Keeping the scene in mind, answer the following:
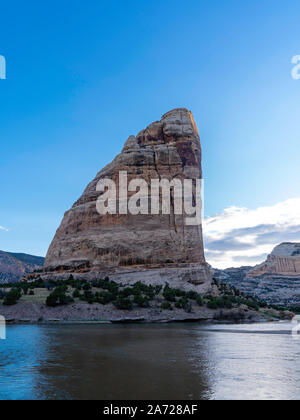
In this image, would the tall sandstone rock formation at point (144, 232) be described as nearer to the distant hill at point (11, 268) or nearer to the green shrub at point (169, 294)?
the green shrub at point (169, 294)

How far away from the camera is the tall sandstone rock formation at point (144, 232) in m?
52.4

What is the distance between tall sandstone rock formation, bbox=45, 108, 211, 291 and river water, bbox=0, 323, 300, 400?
32.2 meters

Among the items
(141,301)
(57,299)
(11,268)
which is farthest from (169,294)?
(11,268)

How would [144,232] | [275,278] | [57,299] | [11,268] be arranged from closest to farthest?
1. [57,299]
2. [144,232]
3. [11,268]
4. [275,278]

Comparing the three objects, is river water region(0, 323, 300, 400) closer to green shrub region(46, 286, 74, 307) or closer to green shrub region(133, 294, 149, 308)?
green shrub region(46, 286, 74, 307)

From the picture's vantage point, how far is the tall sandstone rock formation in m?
52.4

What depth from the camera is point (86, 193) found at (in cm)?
6744

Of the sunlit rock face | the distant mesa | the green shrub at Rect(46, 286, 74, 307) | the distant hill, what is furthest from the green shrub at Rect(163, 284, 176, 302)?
the distant mesa

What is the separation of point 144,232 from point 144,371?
4562cm

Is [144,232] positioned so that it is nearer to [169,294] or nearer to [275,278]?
[169,294]

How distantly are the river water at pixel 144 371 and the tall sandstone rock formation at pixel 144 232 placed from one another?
32.2 m

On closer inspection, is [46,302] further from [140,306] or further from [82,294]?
[140,306]

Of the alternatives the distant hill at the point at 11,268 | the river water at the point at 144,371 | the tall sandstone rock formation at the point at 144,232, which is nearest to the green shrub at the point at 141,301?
the tall sandstone rock formation at the point at 144,232

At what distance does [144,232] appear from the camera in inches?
2245
